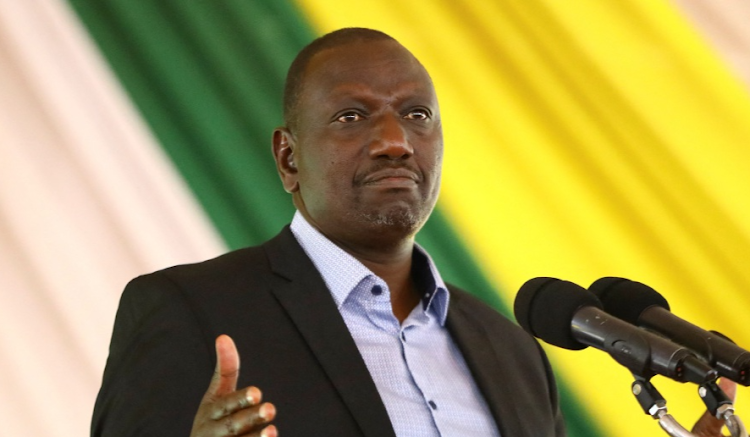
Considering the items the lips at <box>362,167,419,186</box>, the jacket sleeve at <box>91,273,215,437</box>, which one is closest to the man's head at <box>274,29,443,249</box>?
the lips at <box>362,167,419,186</box>

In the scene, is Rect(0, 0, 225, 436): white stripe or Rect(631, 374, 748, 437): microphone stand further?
Rect(0, 0, 225, 436): white stripe

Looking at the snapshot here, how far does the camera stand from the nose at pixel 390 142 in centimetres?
221

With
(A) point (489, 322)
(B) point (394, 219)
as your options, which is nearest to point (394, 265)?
(B) point (394, 219)

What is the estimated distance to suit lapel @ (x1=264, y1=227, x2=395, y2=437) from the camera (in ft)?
6.39

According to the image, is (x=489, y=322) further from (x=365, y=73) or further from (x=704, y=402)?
(x=704, y=402)

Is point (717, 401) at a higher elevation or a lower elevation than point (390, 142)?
lower

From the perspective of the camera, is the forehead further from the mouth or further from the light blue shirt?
the light blue shirt

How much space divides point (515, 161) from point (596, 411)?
0.77 metres

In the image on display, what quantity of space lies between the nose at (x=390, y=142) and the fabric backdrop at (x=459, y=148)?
0.74m

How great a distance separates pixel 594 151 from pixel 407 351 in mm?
1141

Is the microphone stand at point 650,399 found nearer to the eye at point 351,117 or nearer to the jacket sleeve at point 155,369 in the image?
the jacket sleeve at point 155,369

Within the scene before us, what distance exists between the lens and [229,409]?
1.48 metres

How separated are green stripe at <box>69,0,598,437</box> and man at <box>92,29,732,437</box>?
1.34ft

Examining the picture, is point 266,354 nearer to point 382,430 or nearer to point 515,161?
point 382,430
